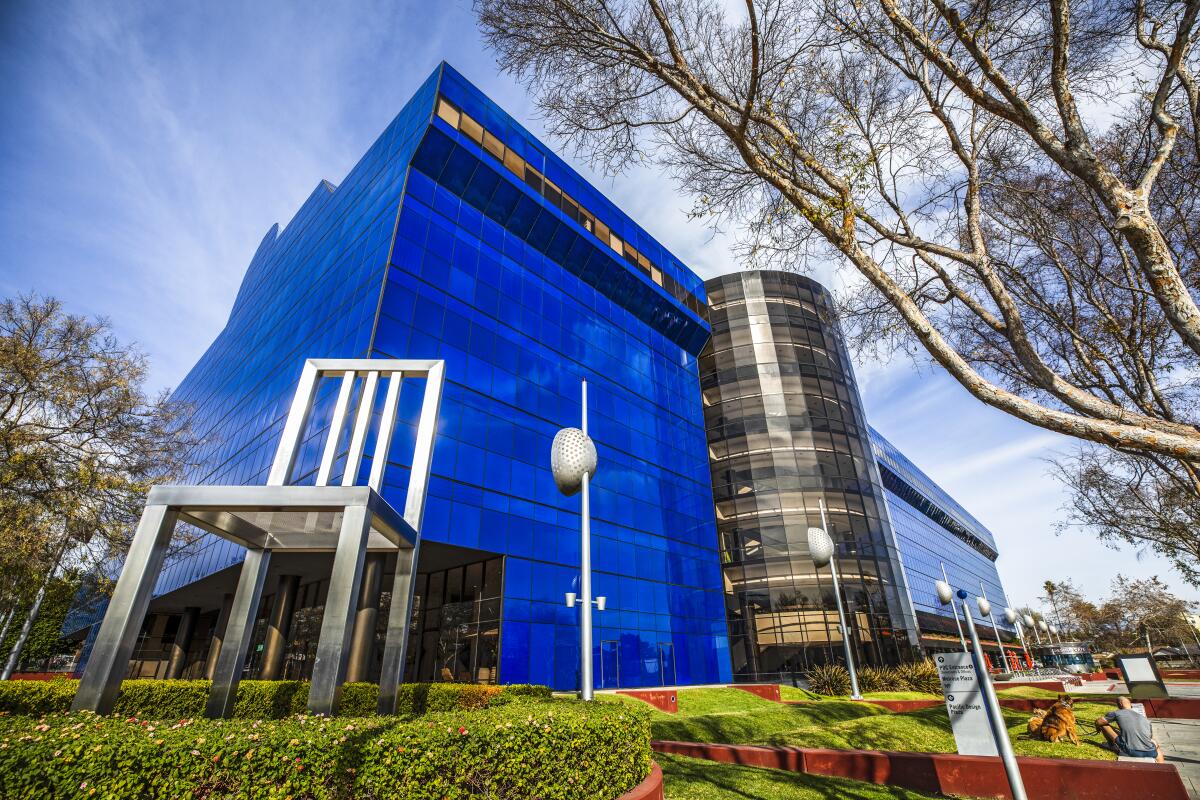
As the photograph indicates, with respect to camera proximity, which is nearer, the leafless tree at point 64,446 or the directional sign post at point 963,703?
the directional sign post at point 963,703

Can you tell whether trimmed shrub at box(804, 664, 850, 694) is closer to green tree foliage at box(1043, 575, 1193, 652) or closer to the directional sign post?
the directional sign post

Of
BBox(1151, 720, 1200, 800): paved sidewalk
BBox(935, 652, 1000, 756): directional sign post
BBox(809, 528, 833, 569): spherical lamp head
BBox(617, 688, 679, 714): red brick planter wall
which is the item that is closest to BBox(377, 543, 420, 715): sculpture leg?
BBox(935, 652, 1000, 756): directional sign post

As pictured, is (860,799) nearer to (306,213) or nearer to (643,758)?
(643,758)

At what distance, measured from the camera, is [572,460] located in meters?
9.55

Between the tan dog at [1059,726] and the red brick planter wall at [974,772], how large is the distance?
392cm

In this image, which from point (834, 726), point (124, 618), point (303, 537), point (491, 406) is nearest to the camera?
point (124, 618)

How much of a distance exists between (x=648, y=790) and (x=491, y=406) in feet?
56.8

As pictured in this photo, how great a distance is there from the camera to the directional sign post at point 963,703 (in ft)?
24.6

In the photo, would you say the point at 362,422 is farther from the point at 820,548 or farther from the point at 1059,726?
the point at 1059,726

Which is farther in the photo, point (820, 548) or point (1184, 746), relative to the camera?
point (820, 548)

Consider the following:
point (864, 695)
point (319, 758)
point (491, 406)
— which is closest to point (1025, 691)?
point (864, 695)

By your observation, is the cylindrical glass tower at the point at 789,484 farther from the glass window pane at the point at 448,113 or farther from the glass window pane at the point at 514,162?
the glass window pane at the point at 448,113

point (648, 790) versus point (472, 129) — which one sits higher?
point (472, 129)

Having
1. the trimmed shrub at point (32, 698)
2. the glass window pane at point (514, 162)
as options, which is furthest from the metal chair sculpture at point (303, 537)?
the glass window pane at point (514, 162)
